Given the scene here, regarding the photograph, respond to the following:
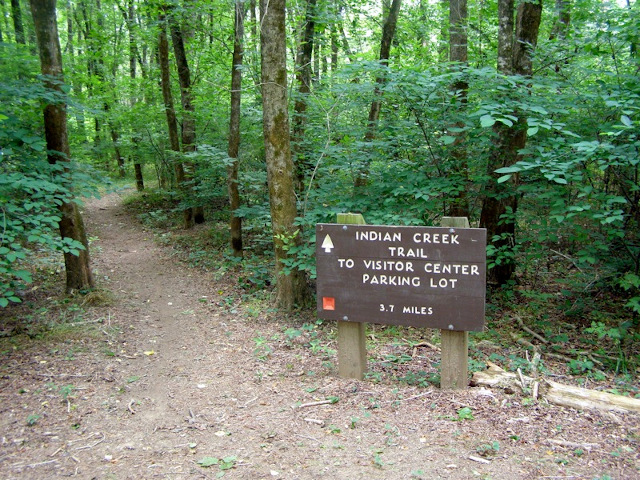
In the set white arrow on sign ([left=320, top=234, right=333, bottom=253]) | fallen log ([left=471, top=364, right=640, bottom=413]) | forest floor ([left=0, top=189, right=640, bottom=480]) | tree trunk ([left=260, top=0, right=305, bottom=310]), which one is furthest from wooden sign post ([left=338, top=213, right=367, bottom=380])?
tree trunk ([left=260, top=0, right=305, bottom=310])

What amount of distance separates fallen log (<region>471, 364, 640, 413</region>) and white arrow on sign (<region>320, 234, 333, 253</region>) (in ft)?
6.11

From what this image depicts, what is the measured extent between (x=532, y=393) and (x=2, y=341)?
5.92 meters

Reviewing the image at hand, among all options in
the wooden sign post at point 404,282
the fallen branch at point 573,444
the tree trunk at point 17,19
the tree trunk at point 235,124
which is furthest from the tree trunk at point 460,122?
the tree trunk at point 17,19

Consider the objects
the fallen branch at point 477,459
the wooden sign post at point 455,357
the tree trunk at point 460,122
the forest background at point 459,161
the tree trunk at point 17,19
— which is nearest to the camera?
the fallen branch at point 477,459

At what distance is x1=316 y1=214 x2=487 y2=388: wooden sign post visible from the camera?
3.97 metres

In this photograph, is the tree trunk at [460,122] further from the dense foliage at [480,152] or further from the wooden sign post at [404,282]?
the wooden sign post at [404,282]

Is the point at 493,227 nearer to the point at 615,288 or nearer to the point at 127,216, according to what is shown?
the point at 615,288

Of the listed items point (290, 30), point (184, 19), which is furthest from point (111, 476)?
point (184, 19)

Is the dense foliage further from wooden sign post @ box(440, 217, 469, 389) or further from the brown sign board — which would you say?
wooden sign post @ box(440, 217, 469, 389)

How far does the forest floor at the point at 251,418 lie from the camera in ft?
10.5

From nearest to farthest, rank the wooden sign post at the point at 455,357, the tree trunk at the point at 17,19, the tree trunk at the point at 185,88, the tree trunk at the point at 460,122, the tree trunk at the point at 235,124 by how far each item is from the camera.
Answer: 1. the wooden sign post at the point at 455,357
2. the tree trunk at the point at 460,122
3. the tree trunk at the point at 235,124
4. the tree trunk at the point at 17,19
5. the tree trunk at the point at 185,88

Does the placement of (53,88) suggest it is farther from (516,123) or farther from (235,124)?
(516,123)

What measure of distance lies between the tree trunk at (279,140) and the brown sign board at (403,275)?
7.31ft

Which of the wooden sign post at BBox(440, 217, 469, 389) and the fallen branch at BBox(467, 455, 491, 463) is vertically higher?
the wooden sign post at BBox(440, 217, 469, 389)
